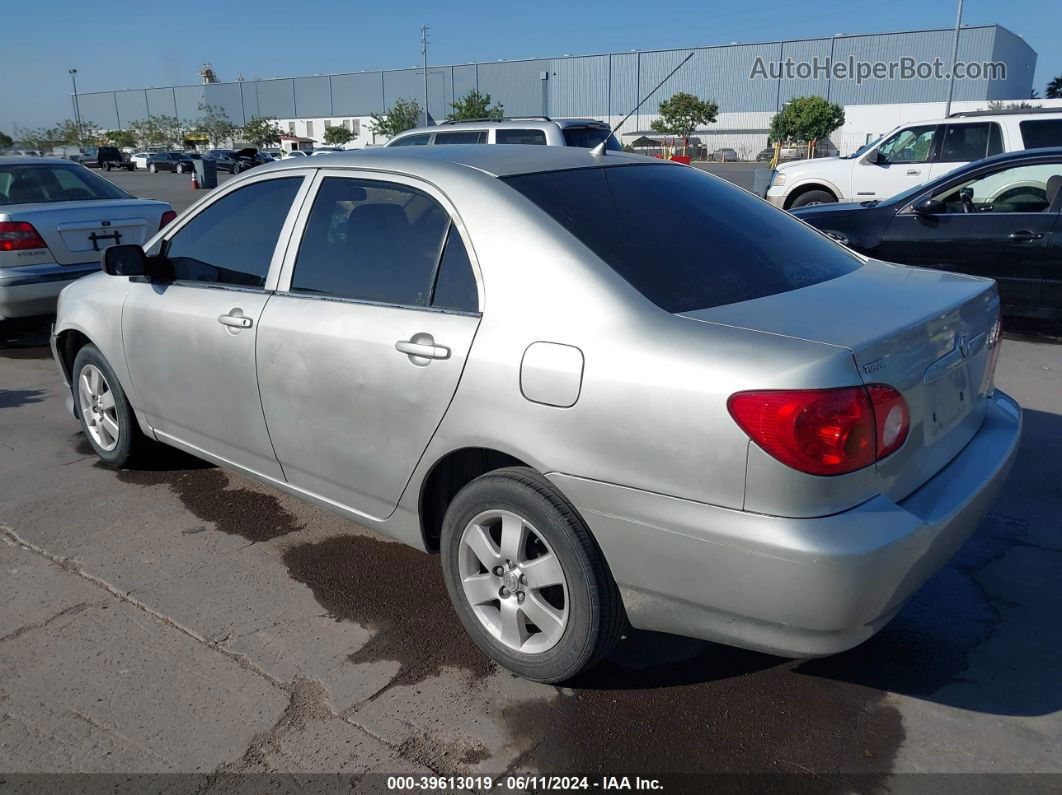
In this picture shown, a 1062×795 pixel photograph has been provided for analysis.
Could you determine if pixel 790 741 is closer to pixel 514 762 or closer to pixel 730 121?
pixel 514 762

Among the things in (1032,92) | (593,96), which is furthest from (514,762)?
(1032,92)

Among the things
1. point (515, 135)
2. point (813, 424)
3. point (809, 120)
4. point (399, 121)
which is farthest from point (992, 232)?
point (809, 120)

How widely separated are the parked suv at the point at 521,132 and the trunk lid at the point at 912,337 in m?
9.78

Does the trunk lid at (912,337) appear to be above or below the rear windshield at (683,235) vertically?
below

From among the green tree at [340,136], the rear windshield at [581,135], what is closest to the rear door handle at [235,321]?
the rear windshield at [581,135]

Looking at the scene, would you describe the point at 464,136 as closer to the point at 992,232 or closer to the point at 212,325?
the point at 992,232

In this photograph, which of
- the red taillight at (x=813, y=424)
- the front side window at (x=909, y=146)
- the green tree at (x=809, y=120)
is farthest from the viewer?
the green tree at (x=809, y=120)

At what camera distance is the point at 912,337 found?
249cm

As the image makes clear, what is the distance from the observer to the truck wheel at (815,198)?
1308 cm

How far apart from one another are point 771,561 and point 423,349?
1314 mm

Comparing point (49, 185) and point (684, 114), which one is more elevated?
point (684, 114)

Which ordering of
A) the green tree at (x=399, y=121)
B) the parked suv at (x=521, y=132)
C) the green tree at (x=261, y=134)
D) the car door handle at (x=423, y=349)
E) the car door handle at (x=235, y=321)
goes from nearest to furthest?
the car door handle at (x=423, y=349), the car door handle at (x=235, y=321), the parked suv at (x=521, y=132), the green tree at (x=399, y=121), the green tree at (x=261, y=134)

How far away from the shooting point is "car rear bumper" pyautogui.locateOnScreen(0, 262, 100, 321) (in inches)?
285

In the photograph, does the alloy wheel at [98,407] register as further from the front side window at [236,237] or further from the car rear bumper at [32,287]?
the car rear bumper at [32,287]
